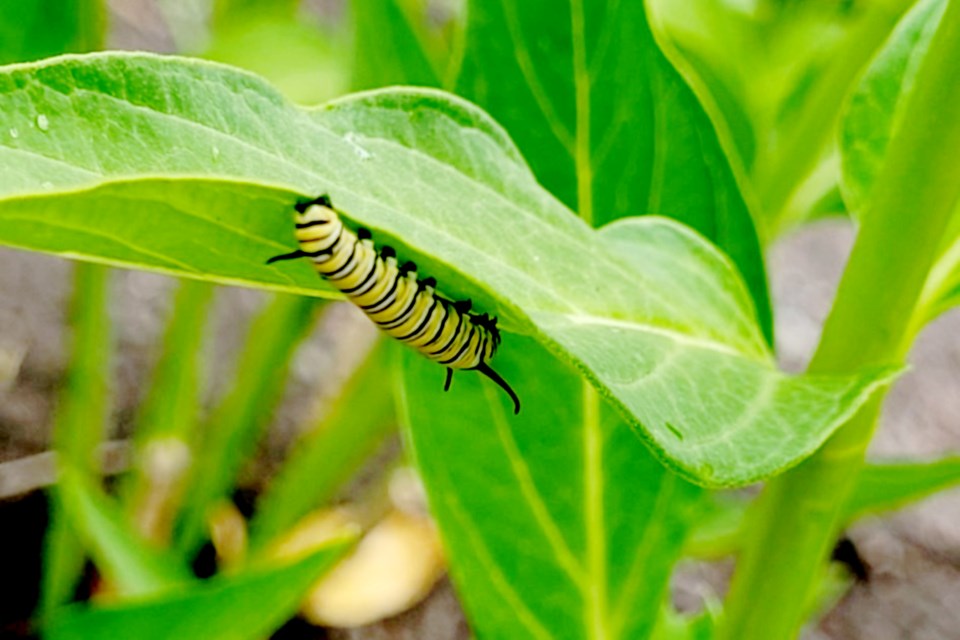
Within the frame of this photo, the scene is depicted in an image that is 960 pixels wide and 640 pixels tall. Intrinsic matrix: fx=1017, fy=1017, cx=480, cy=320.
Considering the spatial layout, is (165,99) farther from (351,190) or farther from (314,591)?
(314,591)

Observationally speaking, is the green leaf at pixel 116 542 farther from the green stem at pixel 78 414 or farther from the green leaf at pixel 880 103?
the green leaf at pixel 880 103

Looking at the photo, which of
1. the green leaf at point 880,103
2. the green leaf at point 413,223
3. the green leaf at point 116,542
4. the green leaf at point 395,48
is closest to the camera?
the green leaf at point 413,223

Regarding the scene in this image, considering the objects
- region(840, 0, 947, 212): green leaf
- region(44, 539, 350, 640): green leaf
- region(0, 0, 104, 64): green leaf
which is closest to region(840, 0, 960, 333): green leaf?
region(840, 0, 947, 212): green leaf

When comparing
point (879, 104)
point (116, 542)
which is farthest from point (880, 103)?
point (116, 542)

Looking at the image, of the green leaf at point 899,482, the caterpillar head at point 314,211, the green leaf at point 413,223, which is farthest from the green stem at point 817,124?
the caterpillar head at point 314,211

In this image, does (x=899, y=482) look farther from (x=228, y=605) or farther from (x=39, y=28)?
(x=39, y=28)

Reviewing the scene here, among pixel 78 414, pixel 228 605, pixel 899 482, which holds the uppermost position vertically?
pixel 899 482

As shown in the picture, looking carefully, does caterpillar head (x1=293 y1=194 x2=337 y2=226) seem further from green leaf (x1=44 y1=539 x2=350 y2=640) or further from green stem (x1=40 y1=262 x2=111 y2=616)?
green stem (x1=40 y1=262 x2=111 y2=616)
